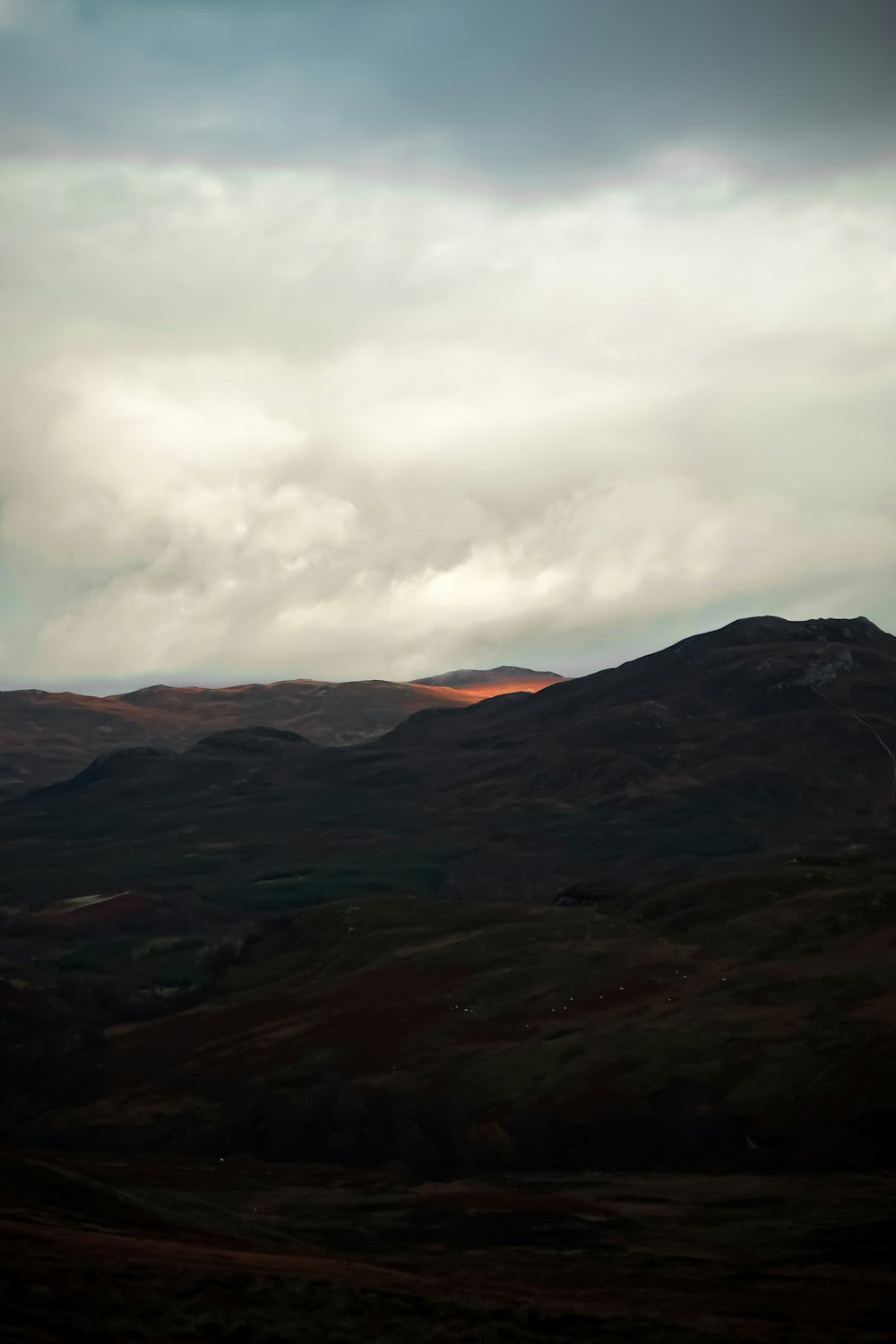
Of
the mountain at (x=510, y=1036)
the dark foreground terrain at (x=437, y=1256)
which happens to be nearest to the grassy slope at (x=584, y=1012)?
the mountain at (x=510, y=1036)

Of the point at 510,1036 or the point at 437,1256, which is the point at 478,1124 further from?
the point at 437,1256

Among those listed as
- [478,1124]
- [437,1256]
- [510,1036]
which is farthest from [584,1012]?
[437,1256]

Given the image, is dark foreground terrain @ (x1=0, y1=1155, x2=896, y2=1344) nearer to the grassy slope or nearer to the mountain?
the mountain

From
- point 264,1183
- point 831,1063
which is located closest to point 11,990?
point 264,1183

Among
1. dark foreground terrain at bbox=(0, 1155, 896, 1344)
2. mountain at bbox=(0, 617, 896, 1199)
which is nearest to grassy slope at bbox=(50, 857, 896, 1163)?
mountain at bbox=(0, 617, 896, 1199)

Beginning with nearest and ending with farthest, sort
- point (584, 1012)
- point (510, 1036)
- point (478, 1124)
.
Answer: point (478, 1124), point (510, 1036), point (584, 1012)

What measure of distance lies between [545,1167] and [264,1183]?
2396cm

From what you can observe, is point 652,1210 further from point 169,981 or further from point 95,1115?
point 169,981

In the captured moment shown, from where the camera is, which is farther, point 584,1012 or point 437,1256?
point 584,1012

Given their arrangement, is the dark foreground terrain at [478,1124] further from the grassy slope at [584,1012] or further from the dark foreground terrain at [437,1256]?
the grassy slope at [584,1012]

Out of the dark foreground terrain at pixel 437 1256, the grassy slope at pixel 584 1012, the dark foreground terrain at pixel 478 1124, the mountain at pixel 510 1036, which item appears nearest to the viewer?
the dark foreground terrain at pixel 437 1256

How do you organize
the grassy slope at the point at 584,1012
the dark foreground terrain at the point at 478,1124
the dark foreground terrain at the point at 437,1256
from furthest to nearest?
the grassy slope at the point at 584,1012, the dark foreground terrain at the point at 478,1124, the dark foreground terrain at the point at 437,1256

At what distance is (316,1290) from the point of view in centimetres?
4994

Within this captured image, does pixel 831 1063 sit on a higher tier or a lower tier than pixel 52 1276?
lower
